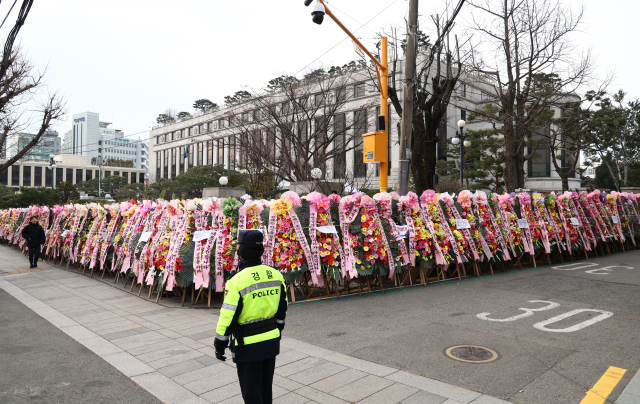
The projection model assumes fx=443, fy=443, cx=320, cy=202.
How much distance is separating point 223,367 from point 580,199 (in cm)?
1310

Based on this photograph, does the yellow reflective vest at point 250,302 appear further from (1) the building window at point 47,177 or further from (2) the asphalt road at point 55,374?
(1) the building window at point 47,177

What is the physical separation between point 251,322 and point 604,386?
3.46 metres

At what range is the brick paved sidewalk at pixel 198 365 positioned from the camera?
4.18 metres

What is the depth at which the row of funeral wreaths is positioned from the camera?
8094 millimetres

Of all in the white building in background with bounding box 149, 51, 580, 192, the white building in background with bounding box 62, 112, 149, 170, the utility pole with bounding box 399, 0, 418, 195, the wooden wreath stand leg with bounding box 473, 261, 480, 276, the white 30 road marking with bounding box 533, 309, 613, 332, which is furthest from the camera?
the white building in background with bounding box 62, 112, 149, 170

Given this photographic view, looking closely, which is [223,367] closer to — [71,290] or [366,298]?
[366,298]

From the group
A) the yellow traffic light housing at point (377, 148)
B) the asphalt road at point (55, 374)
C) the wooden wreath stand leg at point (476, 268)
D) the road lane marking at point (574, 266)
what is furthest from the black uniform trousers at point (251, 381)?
the road lane marking at point (574, 266)

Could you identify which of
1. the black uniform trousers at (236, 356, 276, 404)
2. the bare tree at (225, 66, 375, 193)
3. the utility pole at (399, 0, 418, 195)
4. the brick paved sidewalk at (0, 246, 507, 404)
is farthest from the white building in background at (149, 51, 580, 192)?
the black uniform trousers at (236, 356, 276, 404)

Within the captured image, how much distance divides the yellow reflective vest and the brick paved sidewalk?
1.26 m

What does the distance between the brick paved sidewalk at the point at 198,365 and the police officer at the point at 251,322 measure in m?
1.04

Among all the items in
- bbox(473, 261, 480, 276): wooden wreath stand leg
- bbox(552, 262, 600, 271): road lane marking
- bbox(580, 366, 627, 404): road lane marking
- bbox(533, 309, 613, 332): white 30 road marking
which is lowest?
bbox(580, 366, 627, 404): road lane marking

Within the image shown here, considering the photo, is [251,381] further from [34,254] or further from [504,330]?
[34,254]

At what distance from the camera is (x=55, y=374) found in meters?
4.88

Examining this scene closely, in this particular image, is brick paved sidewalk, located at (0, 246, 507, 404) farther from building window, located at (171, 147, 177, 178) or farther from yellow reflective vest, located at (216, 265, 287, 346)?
building window, located at (171, 147, 177, 178)
